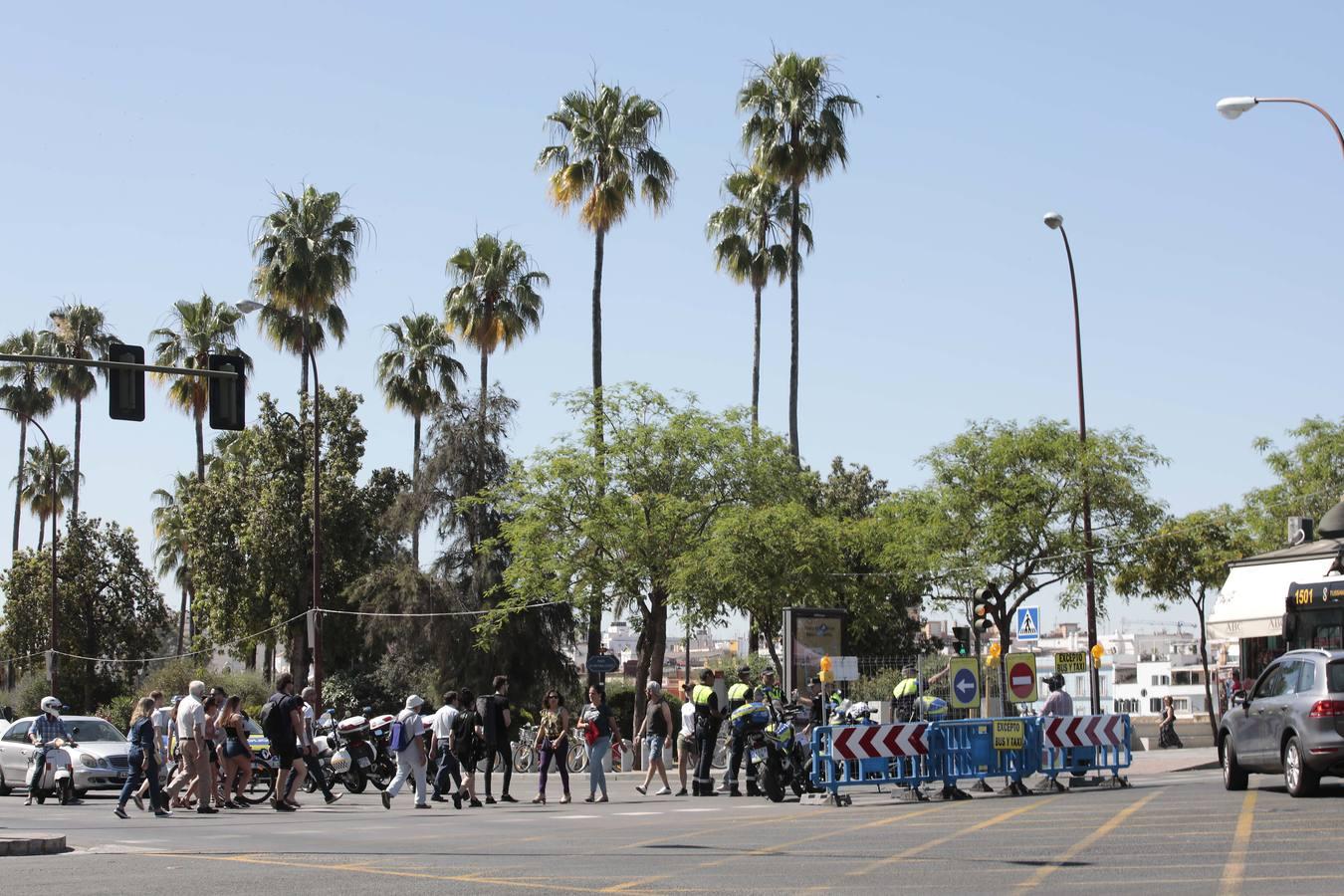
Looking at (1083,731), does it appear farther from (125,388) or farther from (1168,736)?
(1168,736)

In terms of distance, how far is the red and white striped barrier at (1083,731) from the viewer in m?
22.0

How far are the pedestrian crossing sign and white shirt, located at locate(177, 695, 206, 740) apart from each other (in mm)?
13155

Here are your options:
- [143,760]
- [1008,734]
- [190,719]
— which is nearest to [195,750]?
[190,719]

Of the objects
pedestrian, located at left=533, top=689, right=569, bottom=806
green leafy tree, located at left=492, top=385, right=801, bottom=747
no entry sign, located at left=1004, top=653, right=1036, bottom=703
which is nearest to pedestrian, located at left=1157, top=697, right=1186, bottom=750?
green leafy tree, located at left=492, top=385, right=801, bottom=747

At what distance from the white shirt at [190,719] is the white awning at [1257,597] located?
57.2 feet

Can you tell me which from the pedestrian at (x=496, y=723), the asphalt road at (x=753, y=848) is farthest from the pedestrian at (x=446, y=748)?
the asphalt road at (x=753, y=848)

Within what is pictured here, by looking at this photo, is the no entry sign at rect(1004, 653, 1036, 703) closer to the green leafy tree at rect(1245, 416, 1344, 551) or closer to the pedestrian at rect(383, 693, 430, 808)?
the pedestrian at rect(383, 693, 430, 808)

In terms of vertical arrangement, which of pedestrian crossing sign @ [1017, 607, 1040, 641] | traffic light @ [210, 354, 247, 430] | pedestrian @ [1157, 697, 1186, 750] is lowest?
pedestrian @ [1157, 697, 1186, 750]

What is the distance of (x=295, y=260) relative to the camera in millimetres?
53531

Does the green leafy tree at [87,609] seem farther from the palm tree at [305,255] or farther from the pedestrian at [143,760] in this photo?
the pedestrian at [143,760]

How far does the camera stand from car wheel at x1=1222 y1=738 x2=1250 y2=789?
19.0m

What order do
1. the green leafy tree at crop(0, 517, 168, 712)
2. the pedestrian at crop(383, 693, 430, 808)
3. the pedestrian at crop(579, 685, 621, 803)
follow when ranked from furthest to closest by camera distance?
1. the green leafy tree at crop(0, 517, 168, 712)
2. the pedestrian at crop(579, 685, 621, 803)
3. the pedestrian at crop(383, 693, 430, 808)

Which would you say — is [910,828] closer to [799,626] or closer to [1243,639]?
[799,626]

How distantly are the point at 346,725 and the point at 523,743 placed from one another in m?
11.7
